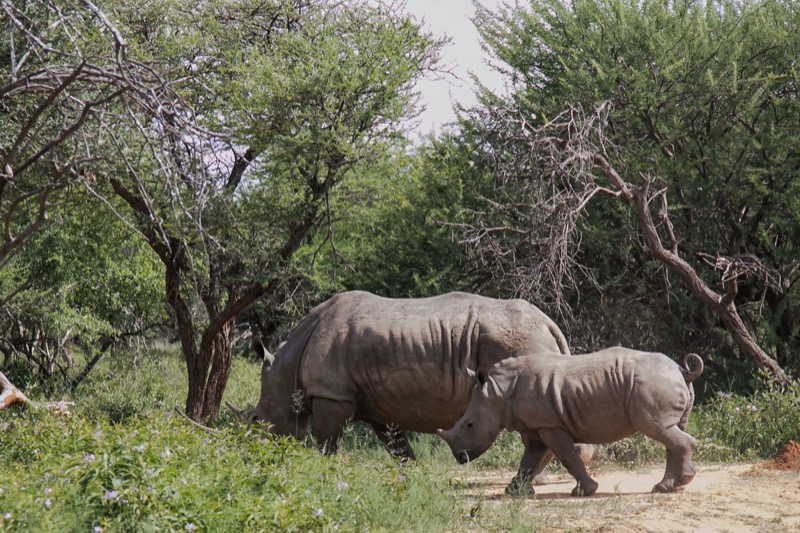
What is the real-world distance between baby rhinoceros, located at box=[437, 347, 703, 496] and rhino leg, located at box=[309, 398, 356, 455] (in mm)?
1328

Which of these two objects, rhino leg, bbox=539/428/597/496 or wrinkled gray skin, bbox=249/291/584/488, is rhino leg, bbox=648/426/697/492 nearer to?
rhino leg, bbox=539/428/597/496

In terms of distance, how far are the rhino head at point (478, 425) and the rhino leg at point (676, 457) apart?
133 cm

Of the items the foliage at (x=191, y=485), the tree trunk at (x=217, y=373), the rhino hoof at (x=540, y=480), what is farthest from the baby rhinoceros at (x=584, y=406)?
the tree trunk at (x=217, y=373)

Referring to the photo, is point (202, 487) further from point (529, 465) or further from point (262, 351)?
point (262, 351)

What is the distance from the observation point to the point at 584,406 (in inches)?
345

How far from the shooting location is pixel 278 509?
609cm

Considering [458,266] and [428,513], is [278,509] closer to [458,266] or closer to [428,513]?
[428,513]

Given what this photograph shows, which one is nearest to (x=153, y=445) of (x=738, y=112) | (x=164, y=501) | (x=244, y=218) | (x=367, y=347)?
(x=164, y=501)

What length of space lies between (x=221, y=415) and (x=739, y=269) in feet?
24.8

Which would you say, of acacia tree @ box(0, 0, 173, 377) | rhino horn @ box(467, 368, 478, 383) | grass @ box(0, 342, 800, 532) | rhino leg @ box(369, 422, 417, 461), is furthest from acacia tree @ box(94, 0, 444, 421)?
grass @ box(0, 342, 800, 532)

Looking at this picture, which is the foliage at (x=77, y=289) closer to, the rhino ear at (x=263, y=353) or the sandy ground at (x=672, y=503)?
the rhino ear at (x=263, y=353)

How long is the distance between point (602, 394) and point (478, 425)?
114cm

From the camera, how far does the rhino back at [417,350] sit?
9867 mm

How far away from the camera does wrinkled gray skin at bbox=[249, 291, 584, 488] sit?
32.4 feet
